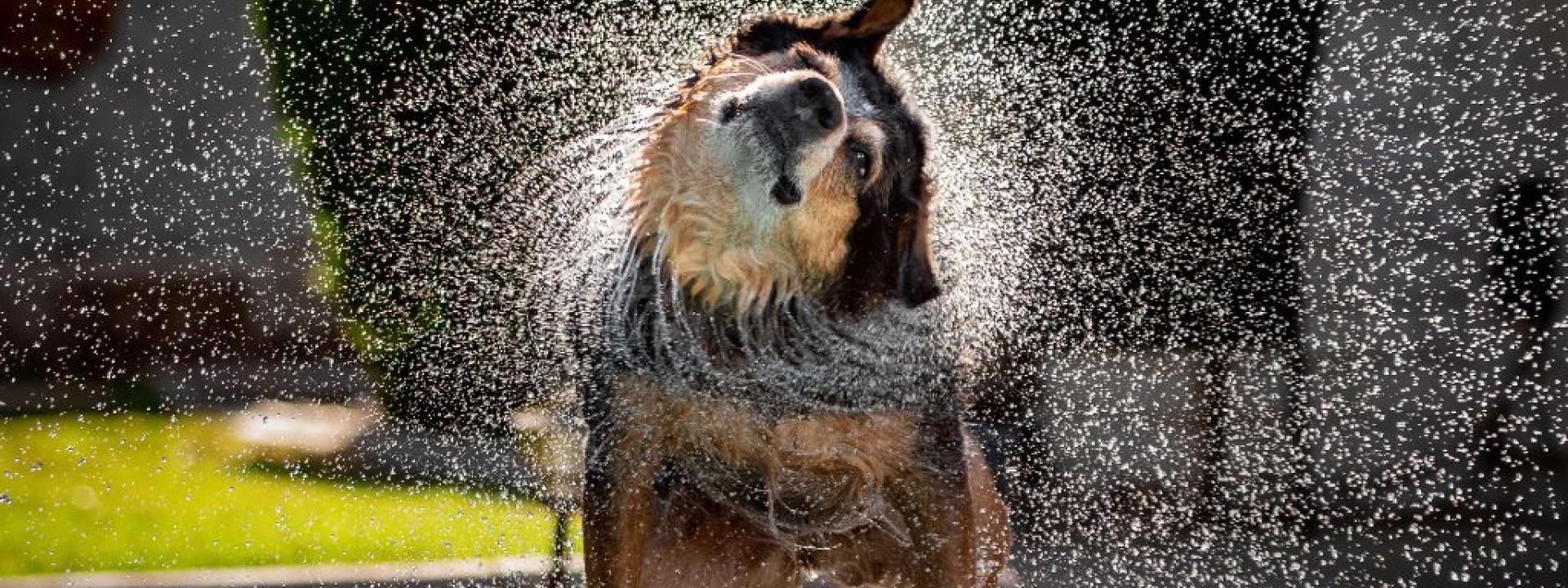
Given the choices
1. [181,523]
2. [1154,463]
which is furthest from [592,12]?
[1154,463]

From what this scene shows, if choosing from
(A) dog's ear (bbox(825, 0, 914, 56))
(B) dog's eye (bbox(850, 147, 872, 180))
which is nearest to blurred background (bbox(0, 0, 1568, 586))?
(A) dog's ear (bbox(825, 0, 914, 56))

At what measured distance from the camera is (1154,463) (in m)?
Answer: 4.84

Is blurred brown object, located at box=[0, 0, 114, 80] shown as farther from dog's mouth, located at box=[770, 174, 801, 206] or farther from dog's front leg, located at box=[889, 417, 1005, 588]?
dog's front leg, located at box=[889, 417, 1005, 588]

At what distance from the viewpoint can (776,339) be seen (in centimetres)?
250

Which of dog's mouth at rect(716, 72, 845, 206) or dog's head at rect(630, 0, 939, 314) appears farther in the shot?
dog's head at rect(630, 0, 939, 314)

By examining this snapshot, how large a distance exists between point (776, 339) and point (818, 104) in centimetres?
68

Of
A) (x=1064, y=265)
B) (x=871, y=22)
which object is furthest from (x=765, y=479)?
(x=1064, y=265)

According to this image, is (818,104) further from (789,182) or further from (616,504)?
(616,504)

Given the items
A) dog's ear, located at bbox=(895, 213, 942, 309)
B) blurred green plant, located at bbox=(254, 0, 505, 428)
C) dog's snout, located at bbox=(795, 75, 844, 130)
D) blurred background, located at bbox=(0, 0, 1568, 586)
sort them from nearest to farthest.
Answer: dog's snout, located at bbox=(795, 75, 844, 130)
dog's ear, located at bbox=(895, 213, 942, 309)
blurred background, located at bbox=(0, 0, 1568, 586)
blurred green plant, located at bbox=(254, 0, 505, 428)

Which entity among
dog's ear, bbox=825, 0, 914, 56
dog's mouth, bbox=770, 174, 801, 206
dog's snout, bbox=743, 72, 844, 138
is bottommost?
→ dog's mouth, bbox=770, 174, 801, 206

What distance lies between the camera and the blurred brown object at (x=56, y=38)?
17.6 ft

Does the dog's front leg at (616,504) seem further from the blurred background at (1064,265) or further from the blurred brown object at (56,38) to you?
the blurred brown object at (56,38)

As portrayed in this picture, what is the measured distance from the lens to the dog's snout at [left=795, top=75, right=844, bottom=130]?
2.01 metres

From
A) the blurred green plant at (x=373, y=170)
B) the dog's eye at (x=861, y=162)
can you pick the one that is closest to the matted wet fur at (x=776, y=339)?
the dog's eye at (x=861, y=162)
